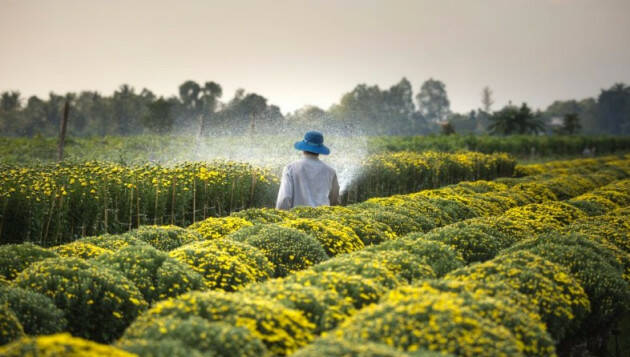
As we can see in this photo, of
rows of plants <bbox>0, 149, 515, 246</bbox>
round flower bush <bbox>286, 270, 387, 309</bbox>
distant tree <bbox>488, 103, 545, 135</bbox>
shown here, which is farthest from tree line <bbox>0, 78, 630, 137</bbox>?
round flower bush <bbox>286, 270, 387, 309</bbox>

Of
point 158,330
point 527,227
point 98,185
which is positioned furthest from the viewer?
point 98,185

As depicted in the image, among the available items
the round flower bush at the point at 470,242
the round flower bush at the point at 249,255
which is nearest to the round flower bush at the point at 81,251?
the round flower bush at the point at 249,255

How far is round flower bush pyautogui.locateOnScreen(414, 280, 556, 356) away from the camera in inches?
171

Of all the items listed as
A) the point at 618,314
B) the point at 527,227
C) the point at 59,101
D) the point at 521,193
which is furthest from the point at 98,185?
the point at 59,101

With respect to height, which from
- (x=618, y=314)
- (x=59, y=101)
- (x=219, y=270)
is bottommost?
(x=618, y=314)

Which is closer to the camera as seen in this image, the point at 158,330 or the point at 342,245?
the point at 158,330

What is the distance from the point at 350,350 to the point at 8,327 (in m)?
2.56

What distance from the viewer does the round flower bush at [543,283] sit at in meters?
5.30

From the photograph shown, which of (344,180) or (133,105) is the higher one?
(133,105)

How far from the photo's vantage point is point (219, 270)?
5840mm

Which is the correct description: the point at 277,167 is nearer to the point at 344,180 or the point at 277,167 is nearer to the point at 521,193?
the point at 344,180

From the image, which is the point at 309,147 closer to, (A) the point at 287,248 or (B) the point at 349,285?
(A) the point at 287,248

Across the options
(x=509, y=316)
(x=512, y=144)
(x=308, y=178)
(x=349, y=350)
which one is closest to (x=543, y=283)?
(x=509, y=316)

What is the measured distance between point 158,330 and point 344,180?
12602 mm
